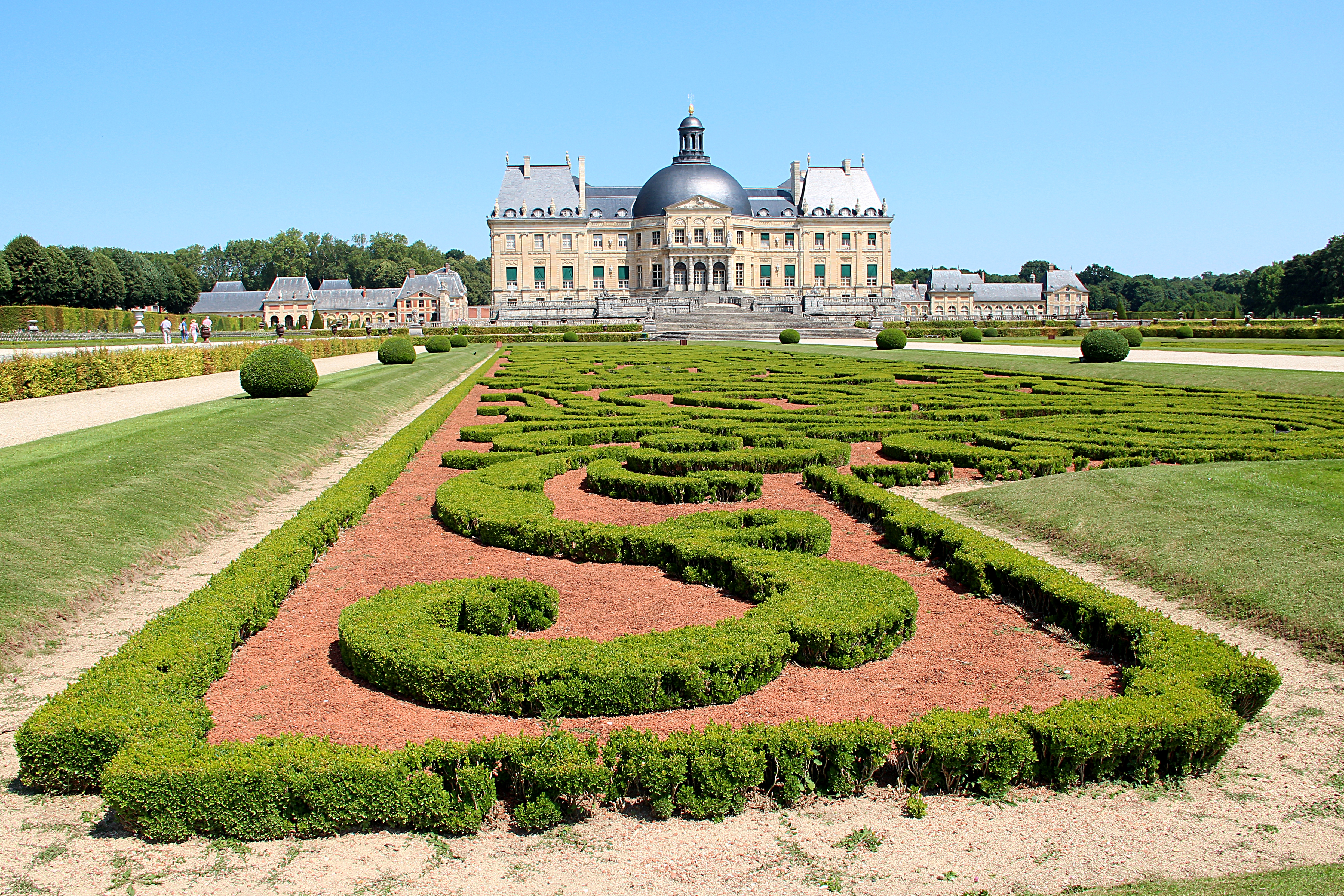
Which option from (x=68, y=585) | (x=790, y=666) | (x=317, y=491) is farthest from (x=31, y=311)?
(x=790, y=666)

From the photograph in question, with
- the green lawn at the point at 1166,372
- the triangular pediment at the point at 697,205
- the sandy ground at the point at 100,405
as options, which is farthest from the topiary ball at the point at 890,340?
the triangular pediment at the point at 697,205

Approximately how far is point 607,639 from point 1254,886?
10.7ft

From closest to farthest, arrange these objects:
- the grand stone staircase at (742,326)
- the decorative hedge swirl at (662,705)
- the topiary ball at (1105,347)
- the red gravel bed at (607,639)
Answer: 1. the decorative hedge swirl at (662,705)
2. the red gravel bed at (607,639)
3. the topiary ball at (1105,347)
4. the grand stone staircase at (742,326)

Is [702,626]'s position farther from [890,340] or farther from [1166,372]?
[890,340]

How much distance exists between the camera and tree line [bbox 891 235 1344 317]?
79.4 m

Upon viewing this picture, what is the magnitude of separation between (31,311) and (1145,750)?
2268 inches

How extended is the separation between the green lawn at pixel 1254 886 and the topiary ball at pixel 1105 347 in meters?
24.8

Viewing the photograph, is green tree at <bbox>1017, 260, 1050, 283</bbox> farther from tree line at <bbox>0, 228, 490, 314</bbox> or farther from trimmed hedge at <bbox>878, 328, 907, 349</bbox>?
trimmed hedge at <bbox>878, 328, 907, 349</bbox>

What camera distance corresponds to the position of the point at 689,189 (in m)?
77.5

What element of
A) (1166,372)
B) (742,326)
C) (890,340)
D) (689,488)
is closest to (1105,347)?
(1166,372)

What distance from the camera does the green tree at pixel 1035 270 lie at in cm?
13850

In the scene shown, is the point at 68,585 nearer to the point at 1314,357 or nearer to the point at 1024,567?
the point at 1024,567

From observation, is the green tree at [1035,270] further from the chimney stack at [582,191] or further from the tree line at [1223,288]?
the chimney stack at [582,191]

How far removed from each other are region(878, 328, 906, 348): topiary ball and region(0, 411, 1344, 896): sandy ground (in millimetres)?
32519
